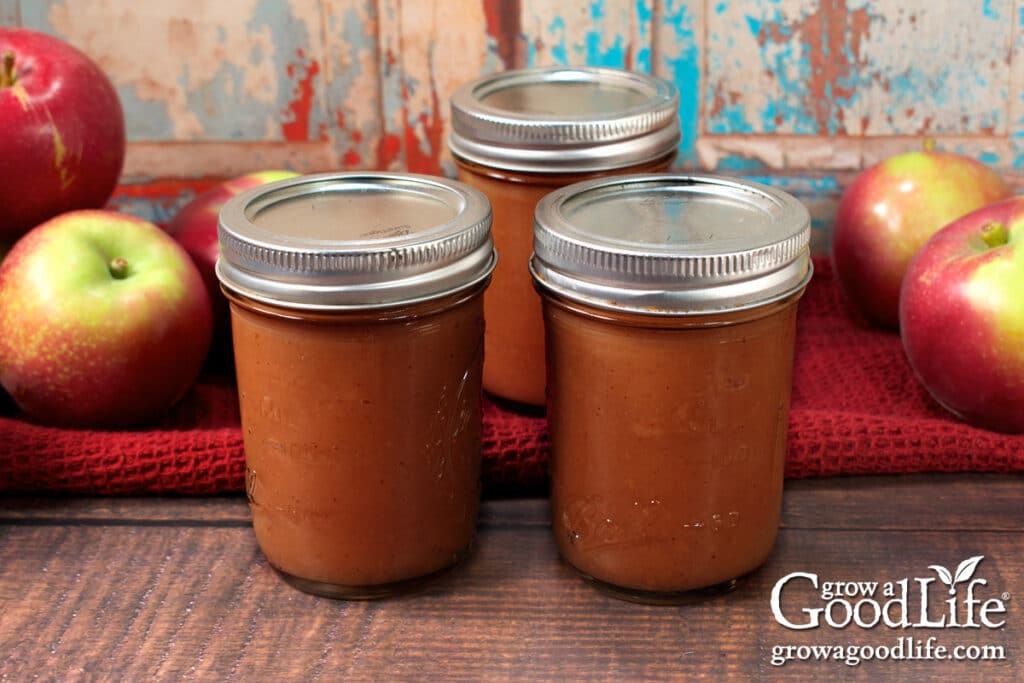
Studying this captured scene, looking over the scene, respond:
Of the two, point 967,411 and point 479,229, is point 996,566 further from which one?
point 479,229

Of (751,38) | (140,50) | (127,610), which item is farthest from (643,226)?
(140,50)

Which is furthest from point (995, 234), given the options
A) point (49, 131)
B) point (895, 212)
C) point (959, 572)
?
point (49, 131)

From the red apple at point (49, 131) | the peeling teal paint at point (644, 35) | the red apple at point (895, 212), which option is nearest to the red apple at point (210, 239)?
the red apple at point (49, 131)

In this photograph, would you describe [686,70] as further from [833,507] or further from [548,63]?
[833,507]

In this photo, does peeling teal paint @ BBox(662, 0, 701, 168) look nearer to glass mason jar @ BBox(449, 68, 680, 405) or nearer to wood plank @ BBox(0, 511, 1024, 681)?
glass mason jar @ BBox(449, 68, 680, 405)

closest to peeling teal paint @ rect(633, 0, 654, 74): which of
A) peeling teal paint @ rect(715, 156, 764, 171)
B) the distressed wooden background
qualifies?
the distressed wooden background

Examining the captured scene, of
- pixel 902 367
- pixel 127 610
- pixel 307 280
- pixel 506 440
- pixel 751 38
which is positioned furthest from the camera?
pixel 751 38
